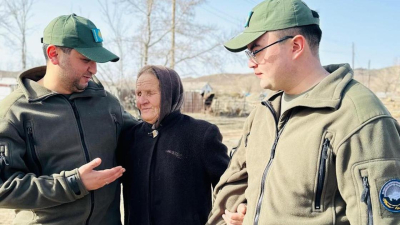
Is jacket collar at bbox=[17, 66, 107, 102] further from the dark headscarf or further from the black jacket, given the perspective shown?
the black jacket

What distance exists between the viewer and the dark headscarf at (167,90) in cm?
269

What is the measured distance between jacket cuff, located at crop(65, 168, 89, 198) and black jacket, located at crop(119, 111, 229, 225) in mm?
485

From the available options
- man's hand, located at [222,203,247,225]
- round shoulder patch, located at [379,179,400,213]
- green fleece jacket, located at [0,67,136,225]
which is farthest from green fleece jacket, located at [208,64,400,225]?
green fleece jacket, located at [0,67,136,225]

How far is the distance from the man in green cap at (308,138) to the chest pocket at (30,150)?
1.28m

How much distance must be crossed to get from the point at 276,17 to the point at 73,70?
4.64ft

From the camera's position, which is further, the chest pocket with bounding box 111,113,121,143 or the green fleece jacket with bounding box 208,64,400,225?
the chest pocket with bounding box 111,113,121,143

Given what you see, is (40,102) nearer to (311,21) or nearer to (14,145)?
(14,145)

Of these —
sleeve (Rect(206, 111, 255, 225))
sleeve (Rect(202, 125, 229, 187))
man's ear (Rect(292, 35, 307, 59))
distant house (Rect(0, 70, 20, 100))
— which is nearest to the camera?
man's ear (Rect(292, 35, 307, 59))

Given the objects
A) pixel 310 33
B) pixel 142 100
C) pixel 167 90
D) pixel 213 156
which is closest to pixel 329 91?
pixel 310 33

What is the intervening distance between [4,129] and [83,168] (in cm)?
51

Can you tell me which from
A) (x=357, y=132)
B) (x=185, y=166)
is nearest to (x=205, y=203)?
(x=185, y=166)

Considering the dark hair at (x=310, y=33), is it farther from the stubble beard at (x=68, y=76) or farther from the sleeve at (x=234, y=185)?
the stubble beard at (x=68, y=76)

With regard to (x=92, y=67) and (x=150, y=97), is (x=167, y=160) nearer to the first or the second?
(x=150, y=97)

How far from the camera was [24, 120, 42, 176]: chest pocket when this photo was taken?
7.68 ft
